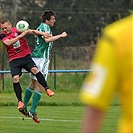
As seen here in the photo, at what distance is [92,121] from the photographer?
10.5 feet

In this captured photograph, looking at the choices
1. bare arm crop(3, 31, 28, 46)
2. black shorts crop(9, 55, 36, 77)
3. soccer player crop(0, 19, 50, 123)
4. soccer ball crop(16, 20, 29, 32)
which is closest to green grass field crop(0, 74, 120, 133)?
soccer player crop(0, 19, 50, 123)

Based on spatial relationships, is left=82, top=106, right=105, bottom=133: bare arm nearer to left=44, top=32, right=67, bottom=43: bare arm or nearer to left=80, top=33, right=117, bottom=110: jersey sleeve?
left=80, top=33, right=117, bottom=110: jersey sleeve

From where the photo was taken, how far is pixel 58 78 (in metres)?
23.9

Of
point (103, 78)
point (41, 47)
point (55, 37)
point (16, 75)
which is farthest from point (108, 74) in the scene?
point (41, 47)

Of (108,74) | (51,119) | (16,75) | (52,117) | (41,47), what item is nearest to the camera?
(108,74)

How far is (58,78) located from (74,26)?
26407mm

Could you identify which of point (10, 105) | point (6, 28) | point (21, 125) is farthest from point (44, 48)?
point (10, 105)

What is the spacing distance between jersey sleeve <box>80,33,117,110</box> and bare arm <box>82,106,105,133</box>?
3 cm

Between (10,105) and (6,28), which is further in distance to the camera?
(10,105)

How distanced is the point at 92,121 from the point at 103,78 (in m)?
0.20

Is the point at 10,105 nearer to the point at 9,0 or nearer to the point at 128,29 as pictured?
the point at 128,29

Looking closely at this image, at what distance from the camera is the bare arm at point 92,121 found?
10.5 ft

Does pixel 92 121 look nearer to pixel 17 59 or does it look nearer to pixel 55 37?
pixel 55 37

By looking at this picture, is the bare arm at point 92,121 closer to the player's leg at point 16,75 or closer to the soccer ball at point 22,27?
the soccer ball at point 22,27
